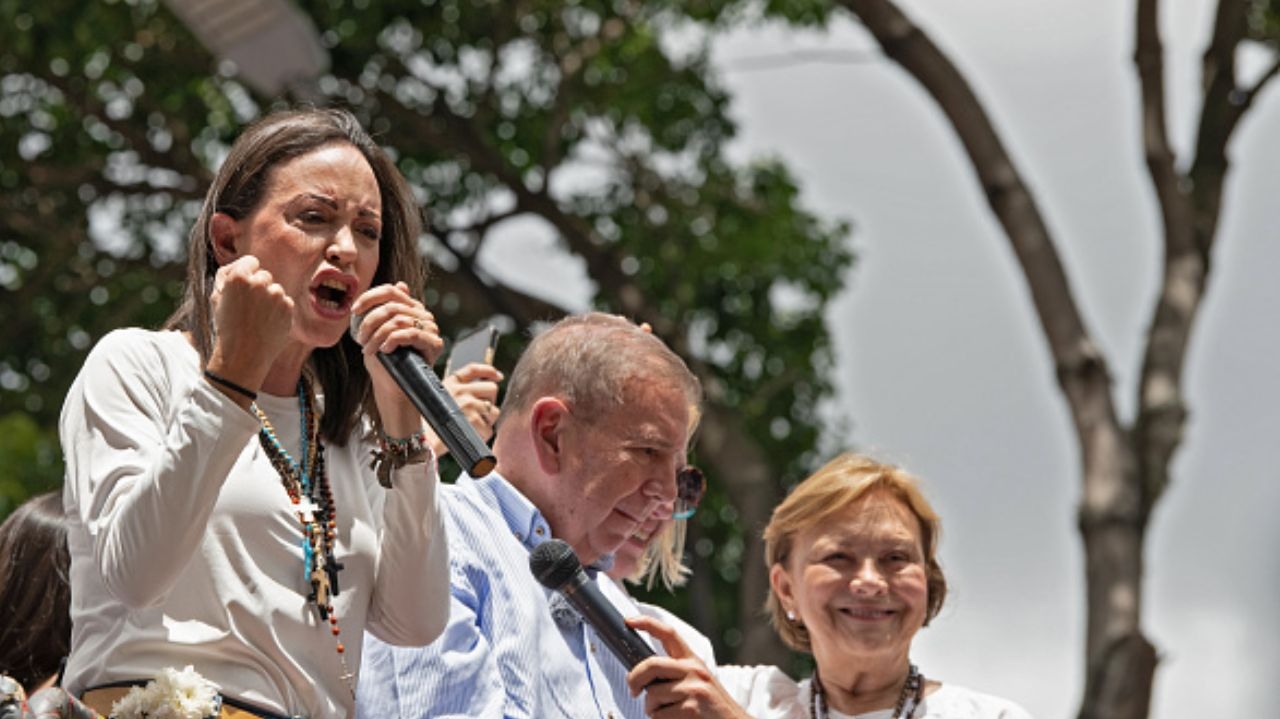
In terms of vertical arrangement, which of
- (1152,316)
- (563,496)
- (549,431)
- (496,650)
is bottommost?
(496,650)

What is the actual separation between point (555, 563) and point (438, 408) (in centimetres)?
58

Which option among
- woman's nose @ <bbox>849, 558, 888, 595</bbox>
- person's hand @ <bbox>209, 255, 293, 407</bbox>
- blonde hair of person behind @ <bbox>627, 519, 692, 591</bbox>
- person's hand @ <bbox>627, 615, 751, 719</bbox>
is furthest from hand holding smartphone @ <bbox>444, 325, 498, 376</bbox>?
person's hand @ <bbox>209, 255, 293, 407</bbox>

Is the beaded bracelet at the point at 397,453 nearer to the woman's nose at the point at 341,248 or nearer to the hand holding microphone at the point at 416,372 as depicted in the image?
the hand holding microphone at the point at 416,372

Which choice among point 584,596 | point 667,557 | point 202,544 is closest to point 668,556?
point 667,557

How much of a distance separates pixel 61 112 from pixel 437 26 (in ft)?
Result: 7.35

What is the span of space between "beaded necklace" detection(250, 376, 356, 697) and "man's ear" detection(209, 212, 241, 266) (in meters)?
0.24

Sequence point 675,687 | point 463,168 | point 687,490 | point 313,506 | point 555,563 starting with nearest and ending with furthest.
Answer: point 313,506 < point 555,563 < point 675,687 < point 687,490 < point 463,168

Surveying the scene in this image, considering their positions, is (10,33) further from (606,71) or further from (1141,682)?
(1141,682)

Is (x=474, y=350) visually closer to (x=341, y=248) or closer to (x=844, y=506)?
(x=844, y=506)

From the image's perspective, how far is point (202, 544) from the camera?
11.9ft

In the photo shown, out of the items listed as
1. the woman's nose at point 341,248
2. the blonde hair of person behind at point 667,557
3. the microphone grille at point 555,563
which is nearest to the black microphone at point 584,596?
the microphone grille at point 555,563

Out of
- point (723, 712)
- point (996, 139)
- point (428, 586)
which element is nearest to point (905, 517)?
point (723, 712)

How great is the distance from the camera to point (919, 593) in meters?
5.41

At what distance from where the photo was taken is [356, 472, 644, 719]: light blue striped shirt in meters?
4.57
